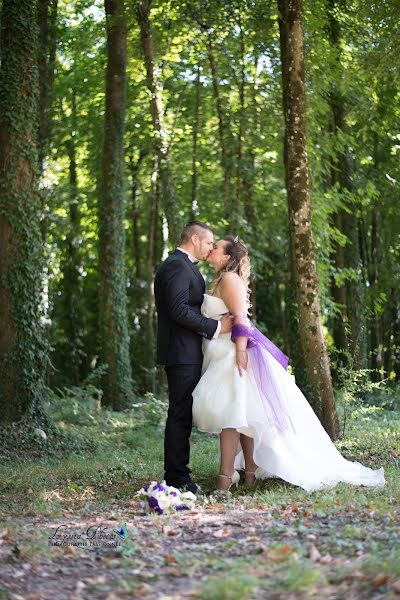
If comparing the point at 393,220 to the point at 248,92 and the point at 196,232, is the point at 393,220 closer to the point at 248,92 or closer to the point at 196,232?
the point at 248,92

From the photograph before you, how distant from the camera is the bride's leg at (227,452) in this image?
8.78 m

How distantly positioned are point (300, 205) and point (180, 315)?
11.1 feet

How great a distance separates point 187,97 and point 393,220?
749 cm

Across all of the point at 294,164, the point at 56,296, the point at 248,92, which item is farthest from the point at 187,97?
the point at 294,164

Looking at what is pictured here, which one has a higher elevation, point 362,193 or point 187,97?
point 187,97

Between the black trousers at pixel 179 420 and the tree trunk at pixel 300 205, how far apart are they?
293 cm

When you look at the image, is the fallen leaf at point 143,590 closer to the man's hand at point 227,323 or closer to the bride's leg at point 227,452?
the bride's leg at point 227,452

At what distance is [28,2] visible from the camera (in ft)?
42.1

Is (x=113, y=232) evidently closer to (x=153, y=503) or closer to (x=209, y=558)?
(x=153, y=503)

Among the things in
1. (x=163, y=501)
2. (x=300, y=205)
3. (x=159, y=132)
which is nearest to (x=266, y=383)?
(x=163, y=501)

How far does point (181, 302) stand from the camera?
28.6 feet

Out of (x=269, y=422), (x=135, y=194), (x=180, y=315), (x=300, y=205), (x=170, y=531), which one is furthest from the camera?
(x=135, y=194)

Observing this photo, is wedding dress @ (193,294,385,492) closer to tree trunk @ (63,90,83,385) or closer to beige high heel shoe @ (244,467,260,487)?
beige high heel shoe @ (244,467,260,487)

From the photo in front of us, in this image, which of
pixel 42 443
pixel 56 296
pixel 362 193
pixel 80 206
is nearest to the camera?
pixel 42 443
